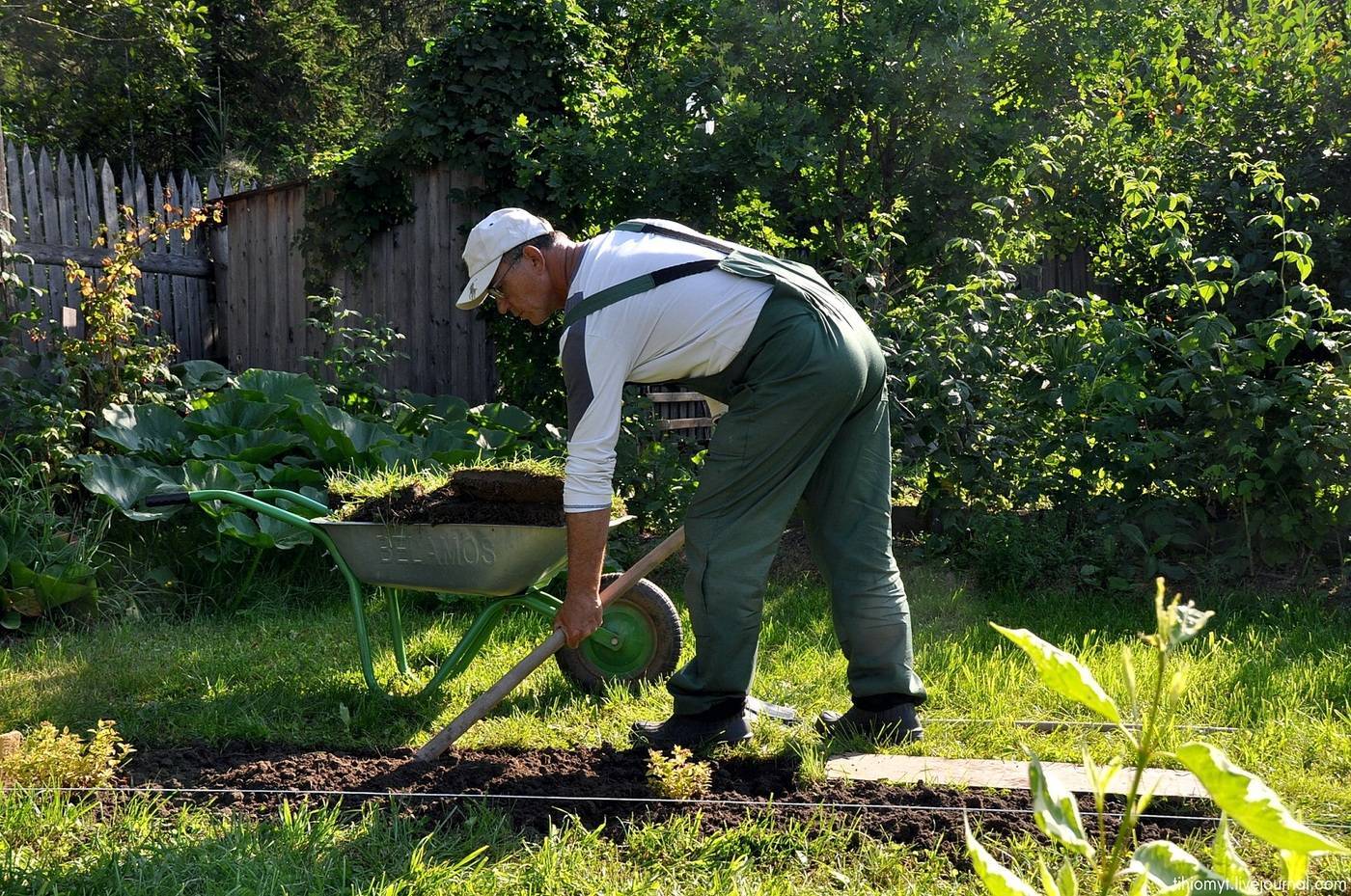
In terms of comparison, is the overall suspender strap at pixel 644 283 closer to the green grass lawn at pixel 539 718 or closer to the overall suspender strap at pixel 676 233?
the overall suspender strap at pixel 676 233

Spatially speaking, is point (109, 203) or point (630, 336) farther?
point (109, 203)

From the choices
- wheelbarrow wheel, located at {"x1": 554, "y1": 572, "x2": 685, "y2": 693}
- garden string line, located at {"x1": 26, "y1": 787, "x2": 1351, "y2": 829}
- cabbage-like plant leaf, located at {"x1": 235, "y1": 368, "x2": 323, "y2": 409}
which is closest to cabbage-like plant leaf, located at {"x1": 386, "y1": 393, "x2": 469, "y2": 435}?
cabbage-like plant leaf, located at {"x1": 235, "y1": 368, "x2": 323, "y2": 409}

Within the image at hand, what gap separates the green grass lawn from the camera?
→ 94.7 inches

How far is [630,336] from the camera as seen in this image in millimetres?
2863

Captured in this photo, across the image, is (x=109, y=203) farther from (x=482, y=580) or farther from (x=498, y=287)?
(x=498, y=287)

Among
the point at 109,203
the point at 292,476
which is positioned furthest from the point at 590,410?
the point at 109,203

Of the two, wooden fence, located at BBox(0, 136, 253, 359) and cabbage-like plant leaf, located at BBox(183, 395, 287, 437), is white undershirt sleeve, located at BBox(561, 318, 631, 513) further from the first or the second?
wooden fence, located at BBox(0, 136, 253, 359)

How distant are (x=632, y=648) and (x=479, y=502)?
0.72m

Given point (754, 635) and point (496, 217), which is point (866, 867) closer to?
point (754, 635)

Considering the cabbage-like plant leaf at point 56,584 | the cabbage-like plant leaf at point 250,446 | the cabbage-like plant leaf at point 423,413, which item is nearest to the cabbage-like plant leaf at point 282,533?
the cabbage-like plant leaf at point 250,446

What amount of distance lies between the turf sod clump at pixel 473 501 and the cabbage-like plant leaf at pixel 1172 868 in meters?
2.67

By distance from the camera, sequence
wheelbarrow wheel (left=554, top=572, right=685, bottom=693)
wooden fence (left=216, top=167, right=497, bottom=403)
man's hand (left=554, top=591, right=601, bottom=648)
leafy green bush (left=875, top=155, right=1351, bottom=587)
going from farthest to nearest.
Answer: wooden fence (left=216, top=167, right=497, bottom=403), leafy green bush (left=875, top=155, right=1351, bottom=587), wheelbarrow wheel (left=554, top=572, right=685, bottom=693), man's hand (left=554, top=591, right=601, bottom=648)

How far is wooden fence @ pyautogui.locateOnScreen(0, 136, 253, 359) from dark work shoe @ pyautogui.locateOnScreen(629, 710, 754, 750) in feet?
14.1

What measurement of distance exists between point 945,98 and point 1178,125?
137 centimetres
